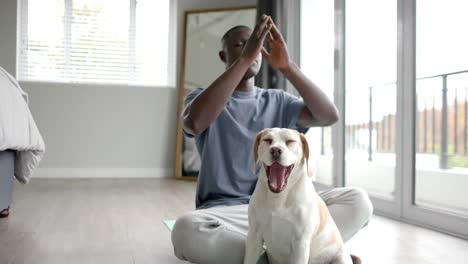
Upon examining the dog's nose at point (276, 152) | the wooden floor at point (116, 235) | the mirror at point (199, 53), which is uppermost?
the mirror at point (199, 53)

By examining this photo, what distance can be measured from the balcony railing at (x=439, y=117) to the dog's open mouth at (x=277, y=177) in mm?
2798

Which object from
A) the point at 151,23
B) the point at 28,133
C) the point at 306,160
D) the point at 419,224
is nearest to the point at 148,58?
the point at 151,23

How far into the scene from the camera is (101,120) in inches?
203

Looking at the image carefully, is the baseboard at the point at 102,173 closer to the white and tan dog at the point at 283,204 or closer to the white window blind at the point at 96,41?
the white window blind at the point at 96,41

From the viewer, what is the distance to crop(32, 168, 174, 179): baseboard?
502 cm

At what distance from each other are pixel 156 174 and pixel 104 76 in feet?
3.95

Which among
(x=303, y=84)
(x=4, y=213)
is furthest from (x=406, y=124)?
(x=4, y=213)

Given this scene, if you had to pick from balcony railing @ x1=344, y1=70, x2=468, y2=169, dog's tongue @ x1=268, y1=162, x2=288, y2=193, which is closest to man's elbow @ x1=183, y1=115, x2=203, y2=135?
dog's tongue @ x1=268, y1=162, x2=288, y2=193

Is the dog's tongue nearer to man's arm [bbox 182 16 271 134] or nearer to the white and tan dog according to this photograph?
the white and tan dog

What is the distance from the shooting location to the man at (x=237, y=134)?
4.62 feet

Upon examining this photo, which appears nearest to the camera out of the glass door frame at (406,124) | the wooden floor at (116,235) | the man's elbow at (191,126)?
the man's elbow at (191,126)

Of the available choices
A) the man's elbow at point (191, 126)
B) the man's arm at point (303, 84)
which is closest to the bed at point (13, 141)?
the man's elbow at point (191, 126)

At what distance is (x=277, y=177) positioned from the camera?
3.30 feet

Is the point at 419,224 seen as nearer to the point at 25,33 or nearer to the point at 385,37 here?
the point at 385,37
